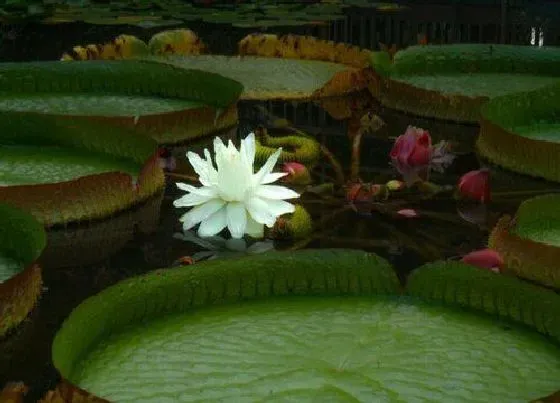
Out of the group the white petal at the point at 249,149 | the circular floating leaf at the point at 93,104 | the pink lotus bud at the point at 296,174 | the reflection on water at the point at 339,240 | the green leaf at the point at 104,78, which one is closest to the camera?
the reflection on water at the point at 339,240

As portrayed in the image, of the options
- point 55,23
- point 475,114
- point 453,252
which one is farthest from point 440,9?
point 453,252

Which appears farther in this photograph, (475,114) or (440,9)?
(440,9)

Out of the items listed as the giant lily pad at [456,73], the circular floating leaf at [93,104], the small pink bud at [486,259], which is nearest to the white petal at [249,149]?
the small pink bud at [486,259]

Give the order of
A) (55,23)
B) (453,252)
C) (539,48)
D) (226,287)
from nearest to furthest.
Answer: (226,287) → (453,252) → (539,48) → (55,23)

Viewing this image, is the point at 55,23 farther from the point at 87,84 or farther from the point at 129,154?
the point at 129,154

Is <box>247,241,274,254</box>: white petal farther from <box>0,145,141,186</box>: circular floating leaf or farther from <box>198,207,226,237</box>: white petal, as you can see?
<box>0,145,141,186</box>: circular floating leaf

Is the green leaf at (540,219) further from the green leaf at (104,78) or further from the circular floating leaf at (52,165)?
the green leaf at (104,78)
